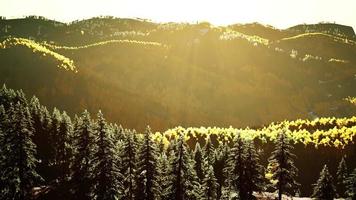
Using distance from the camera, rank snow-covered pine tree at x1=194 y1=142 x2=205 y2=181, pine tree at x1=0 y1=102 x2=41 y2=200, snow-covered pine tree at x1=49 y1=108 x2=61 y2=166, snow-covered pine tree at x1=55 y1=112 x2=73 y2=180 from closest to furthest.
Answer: pine tree at x1=0 y1=102 x2=41 y2=200 < snow-covered pine tree at x1=194 y1=142 x2=205 y2=181 < snow-covered pine tree at x1=55 y1=112 x2=73 y2=180 < snow-covered pine tree at x1=49 y1=108 x2=61 y2=166

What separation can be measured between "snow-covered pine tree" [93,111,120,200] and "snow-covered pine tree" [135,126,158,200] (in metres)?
3.09

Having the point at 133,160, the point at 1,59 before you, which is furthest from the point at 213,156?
the point at 1,59

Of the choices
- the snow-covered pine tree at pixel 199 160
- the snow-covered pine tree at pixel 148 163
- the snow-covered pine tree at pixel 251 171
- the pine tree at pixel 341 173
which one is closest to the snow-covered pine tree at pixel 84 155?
the snow-covered pine tree at pixel 148 163

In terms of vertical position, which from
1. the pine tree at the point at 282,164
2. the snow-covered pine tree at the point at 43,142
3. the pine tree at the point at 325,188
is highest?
the pine tree at the point at 282,164

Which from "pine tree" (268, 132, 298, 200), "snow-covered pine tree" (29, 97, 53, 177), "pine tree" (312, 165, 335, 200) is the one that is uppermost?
"pine tree" (268, 132, 298, 200)

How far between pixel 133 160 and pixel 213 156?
77.8 ft

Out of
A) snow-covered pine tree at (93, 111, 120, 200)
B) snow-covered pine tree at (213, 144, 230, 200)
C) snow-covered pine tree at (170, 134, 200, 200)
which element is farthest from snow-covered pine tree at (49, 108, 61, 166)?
snow-covered pine tree at (170, 134, 200, 200)

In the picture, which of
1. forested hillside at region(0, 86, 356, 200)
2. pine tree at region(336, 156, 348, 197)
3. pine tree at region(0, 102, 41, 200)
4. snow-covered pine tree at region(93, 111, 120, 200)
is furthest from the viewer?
pine tree at region(336, 156, 348, 197)

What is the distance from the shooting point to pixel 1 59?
19025 cm

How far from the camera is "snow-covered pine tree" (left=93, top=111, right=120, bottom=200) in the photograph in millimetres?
51938

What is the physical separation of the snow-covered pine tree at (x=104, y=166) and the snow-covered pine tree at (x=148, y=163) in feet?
10.1

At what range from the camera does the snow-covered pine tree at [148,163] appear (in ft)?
173

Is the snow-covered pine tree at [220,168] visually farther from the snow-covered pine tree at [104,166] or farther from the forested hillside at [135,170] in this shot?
the snow-covered pine tree at [104,166]

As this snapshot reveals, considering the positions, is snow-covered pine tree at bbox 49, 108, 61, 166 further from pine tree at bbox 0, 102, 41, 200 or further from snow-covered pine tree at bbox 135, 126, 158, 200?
snow-covered pine tree at bbox 135, 126, 158, 200
